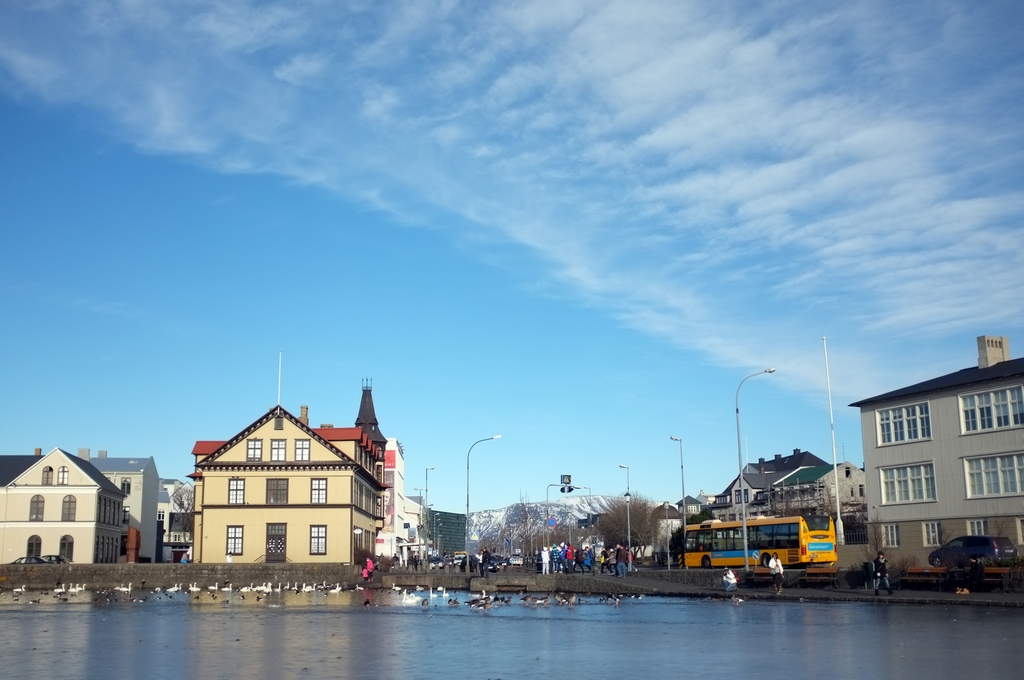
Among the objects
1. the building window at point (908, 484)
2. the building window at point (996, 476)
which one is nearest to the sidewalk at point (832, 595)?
the building window at point (996, 476)

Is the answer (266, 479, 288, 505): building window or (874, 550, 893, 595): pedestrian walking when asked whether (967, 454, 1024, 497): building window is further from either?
(266, 479, 288, 505): building window

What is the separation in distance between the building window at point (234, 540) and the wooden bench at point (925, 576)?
48.2 meters

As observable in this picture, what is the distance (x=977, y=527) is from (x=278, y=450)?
46.5 metres

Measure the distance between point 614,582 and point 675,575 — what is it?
20.9ft

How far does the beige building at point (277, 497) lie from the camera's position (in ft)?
233

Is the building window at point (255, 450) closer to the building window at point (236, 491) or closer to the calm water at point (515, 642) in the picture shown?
the building window at point (236, 491)

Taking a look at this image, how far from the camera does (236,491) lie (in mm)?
71688

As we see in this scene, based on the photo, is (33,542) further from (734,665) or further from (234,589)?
(734,665)

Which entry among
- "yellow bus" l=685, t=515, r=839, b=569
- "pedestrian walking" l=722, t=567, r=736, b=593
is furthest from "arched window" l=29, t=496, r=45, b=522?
"pedestrian walking" l=722, t=567, r=736, b=593

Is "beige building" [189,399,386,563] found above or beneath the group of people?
above

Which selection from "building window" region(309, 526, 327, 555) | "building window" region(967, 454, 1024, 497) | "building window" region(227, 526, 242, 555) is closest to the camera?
"building window" region(967, 454, 1024, 497)

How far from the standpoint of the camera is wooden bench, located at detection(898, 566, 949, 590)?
3506 centimetres

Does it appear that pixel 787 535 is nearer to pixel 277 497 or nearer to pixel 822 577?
pixel 822 577

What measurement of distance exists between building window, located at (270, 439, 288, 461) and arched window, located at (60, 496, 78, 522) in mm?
25528
